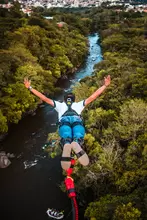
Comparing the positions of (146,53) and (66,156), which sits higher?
(146,53)

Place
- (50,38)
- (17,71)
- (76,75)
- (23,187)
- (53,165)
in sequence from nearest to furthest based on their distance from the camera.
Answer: (23,187)
(53,165)
(17,71)
(76,75)
(50,38)

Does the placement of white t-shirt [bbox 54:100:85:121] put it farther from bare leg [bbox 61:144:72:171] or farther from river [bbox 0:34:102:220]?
river [bbox 0:34:102:220]

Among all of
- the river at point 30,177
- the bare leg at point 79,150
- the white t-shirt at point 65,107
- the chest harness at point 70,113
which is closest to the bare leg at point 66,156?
the bare leg at point 79,150

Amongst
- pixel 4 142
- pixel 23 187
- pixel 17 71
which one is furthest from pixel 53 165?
pixel 17 71

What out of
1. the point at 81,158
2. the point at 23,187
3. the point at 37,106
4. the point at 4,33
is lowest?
the point at 23,187

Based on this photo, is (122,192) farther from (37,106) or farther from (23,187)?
(37,106)

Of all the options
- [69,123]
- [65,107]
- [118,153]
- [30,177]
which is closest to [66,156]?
[69,123]

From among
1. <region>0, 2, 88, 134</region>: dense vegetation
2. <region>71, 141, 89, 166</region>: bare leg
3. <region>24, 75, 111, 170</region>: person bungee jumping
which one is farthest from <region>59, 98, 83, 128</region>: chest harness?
<region>0, 2, 88, 134</region>: dense vegetation
